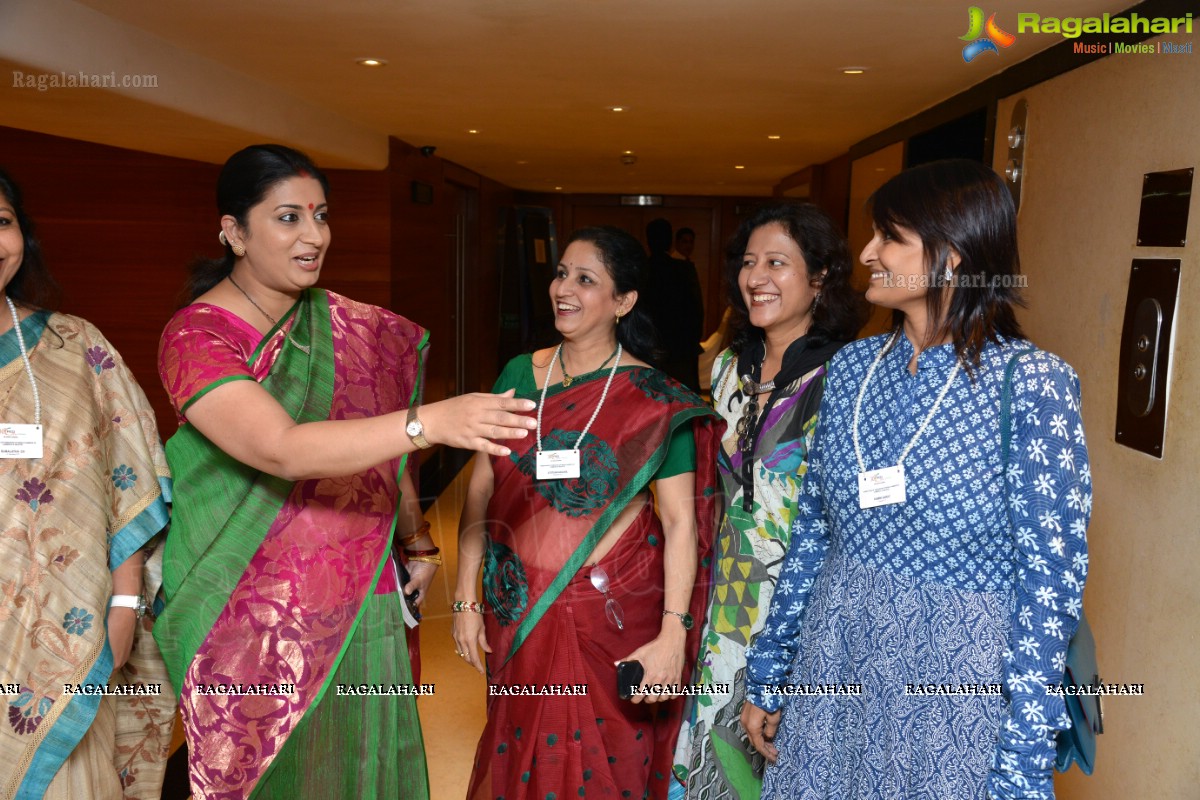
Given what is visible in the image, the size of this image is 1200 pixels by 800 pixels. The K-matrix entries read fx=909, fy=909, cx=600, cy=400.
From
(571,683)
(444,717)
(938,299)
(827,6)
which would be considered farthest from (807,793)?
(827,6)

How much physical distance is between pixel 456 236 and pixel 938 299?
6.66m

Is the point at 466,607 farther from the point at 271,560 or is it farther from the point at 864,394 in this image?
the point at 864,394

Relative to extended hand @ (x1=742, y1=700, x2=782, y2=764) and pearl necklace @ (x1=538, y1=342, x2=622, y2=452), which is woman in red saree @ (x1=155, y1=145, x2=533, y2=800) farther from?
extended hand @ (x1=742, y1=700, x2=782, y2=764)

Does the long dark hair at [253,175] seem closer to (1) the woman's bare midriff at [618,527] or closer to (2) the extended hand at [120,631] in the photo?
(2) the extended hand at [120,631]

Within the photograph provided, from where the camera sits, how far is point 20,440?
60.4 inches

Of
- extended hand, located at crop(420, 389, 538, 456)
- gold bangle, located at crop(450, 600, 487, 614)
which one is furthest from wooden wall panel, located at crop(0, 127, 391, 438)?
extended hand, located at crop(420, 389, 538, 456)

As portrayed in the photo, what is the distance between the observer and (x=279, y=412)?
1395mm

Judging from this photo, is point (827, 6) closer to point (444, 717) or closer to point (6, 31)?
point (6, 31)

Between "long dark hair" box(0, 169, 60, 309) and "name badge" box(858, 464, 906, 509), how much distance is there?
57.8 inches

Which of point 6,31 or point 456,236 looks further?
point 456,236

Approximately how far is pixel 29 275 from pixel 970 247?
5.23 feet

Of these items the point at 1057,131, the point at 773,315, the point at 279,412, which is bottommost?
the point at 279,412

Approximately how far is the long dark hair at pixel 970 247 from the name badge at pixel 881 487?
19cm

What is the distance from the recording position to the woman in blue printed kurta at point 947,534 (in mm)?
1237
